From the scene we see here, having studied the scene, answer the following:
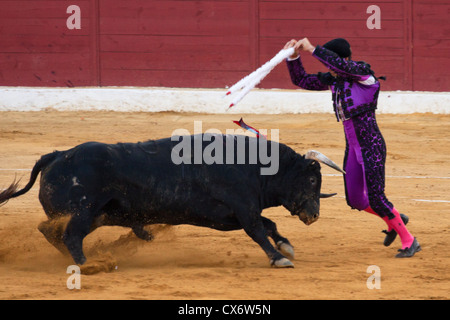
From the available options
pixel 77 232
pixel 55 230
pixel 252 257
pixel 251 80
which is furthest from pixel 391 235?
pixel 55 230

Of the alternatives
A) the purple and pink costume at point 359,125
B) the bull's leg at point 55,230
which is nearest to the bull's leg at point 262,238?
the purple and pink costume at point 359,125

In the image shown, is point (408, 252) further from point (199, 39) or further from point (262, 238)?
point (199, 39)

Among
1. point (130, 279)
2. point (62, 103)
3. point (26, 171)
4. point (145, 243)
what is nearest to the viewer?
point (130, 279)

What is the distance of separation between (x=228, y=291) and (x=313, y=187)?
1.09m

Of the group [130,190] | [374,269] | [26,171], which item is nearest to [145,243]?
[130,190]

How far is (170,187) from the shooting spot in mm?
4656

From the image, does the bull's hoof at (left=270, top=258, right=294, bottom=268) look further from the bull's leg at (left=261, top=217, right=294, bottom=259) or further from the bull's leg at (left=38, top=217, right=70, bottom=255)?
the bull's leg at (left=38, top=217, right=70, bottom=255)

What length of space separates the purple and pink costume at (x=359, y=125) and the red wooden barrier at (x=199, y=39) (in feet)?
23.8

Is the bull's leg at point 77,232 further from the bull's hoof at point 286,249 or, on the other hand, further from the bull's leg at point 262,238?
the bull's hoof at point 286,249

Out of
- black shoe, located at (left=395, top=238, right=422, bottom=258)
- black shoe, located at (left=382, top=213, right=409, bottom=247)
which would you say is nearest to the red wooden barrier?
black shoe, located at (left=382, top=213, right=409, bottom=247)

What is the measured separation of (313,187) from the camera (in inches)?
193

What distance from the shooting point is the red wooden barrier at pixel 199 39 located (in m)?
12.1

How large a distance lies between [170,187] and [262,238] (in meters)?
0.58
